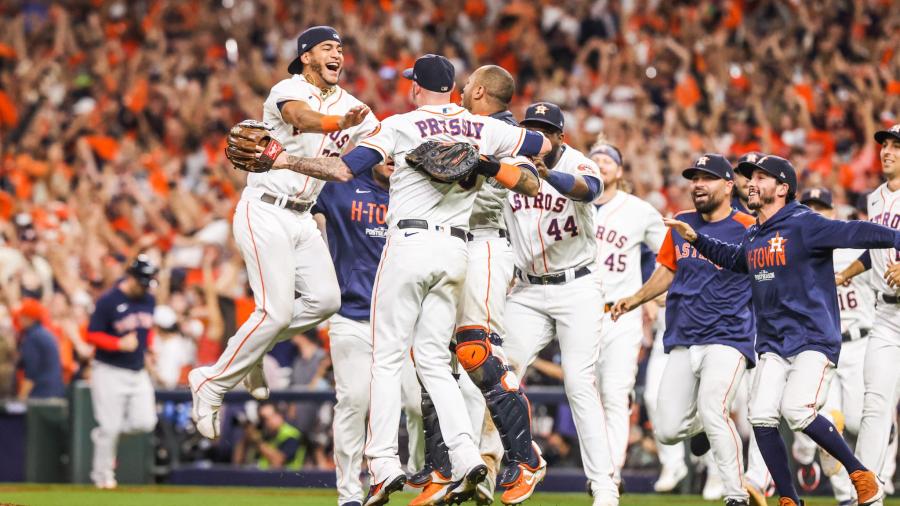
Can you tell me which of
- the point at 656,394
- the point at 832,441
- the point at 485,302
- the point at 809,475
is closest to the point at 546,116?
the point at 485,302

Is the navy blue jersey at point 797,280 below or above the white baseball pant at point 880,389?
above

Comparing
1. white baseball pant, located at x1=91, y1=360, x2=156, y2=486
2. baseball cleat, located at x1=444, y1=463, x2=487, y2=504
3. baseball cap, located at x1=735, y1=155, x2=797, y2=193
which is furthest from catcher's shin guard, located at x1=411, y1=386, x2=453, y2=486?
white baseball pant, located at x1=91, y1=360, x2=156, y2=486

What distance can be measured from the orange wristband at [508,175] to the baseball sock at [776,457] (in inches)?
79.8

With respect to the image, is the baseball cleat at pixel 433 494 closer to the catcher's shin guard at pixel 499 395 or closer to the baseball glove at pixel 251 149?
the catcher's shin guard at pixel 499 395

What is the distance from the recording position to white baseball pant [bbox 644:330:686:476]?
10328mm

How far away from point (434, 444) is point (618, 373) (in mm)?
2233

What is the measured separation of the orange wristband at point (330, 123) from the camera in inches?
262

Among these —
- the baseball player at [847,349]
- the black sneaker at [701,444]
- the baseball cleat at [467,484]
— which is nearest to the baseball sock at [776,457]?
the black sneaker at [701,444]

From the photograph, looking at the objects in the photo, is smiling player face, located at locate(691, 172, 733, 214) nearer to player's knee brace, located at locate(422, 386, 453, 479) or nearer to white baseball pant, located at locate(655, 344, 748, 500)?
white baseball pant, located at locate(655, 344, 748, 500)

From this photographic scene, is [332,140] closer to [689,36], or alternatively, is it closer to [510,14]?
[689,36]

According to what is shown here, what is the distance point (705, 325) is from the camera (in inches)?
320

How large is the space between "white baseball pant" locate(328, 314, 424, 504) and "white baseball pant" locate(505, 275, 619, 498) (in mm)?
965

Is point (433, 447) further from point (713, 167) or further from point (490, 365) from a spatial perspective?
point (713, 167)

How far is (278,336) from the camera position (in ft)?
24.1
